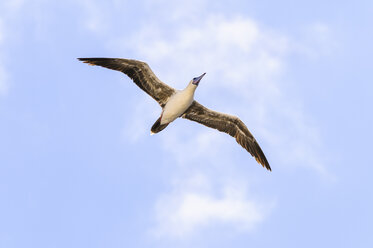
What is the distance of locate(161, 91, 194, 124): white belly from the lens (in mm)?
20453

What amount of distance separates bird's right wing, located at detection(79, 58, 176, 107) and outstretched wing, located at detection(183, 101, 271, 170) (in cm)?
155

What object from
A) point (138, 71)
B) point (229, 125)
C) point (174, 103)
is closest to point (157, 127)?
point (174, 103)

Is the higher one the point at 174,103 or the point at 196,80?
the point at 196,80

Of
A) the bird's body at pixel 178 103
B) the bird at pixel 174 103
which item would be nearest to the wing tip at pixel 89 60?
the bird at pixel 174 103

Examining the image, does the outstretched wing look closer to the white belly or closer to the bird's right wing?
the white belly

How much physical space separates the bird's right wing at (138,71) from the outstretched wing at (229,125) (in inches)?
60.9

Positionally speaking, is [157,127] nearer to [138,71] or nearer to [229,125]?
[138,71]

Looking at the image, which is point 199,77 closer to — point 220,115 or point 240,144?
point 220,115

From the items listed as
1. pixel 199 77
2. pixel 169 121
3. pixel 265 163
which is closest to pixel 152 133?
pixel 169 121

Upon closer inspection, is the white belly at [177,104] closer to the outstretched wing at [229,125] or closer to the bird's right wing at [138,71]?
the bird's right wing at [138,71]

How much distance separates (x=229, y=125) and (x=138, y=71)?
4.40m

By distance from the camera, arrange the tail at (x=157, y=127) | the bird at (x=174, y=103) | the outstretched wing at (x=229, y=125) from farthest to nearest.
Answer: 1. the outstretched wing at (x=229, y=125)
2. the tail at (x=157, y=127)
3. the bird at (x=174, y=103)

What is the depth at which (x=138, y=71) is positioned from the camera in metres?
20.2

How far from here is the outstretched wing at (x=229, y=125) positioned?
21734mm
